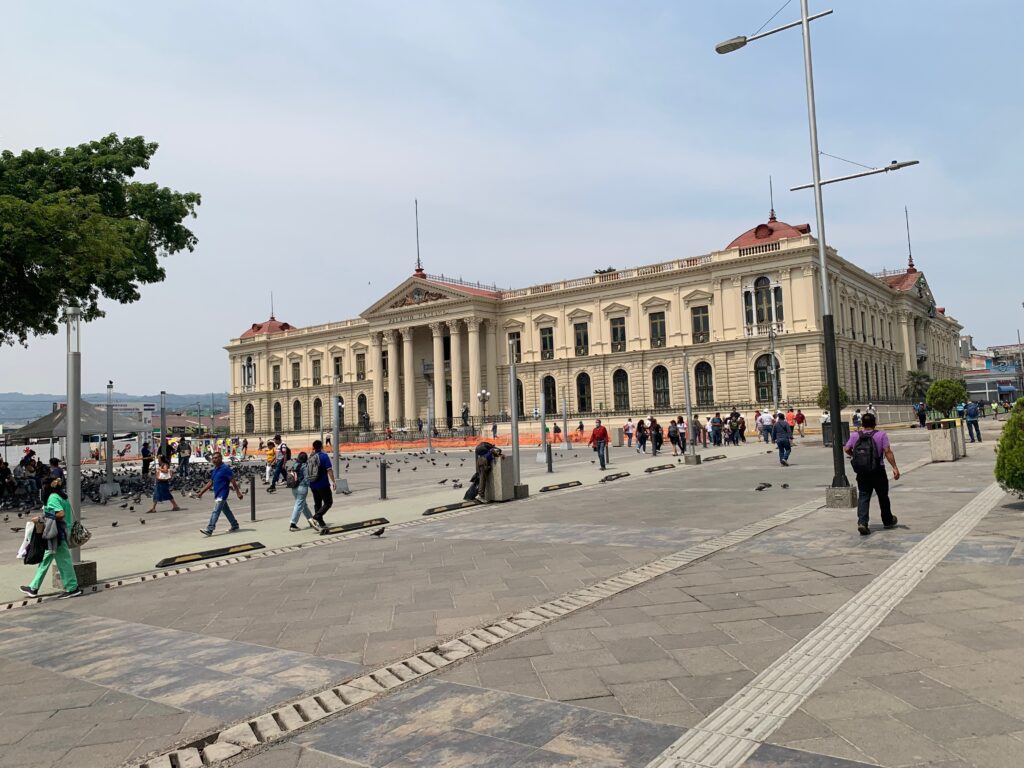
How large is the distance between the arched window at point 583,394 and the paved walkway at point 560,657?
48.9 metres

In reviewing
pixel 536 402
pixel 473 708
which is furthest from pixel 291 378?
pixel 473 708

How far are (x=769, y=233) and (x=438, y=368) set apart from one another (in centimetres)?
2902

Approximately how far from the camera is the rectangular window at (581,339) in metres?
58.6

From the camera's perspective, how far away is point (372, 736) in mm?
3904

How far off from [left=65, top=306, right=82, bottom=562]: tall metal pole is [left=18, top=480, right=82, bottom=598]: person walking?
0.27 m

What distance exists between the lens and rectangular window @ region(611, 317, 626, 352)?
56650 millimetres

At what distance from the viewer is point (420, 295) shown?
6481 cm

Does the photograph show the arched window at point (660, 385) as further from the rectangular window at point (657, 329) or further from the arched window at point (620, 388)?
the arched window at point (620, 388)

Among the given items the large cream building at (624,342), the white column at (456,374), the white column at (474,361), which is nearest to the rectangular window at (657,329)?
the large cream building at (624,342)

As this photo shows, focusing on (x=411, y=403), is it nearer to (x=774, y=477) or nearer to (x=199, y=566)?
(x=774, y=477)

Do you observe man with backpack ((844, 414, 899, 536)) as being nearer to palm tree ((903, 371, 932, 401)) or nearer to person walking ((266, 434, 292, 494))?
person walking ((266, 434, 292, 494))

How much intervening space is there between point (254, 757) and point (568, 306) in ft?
186

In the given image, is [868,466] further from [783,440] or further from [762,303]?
[762,303]

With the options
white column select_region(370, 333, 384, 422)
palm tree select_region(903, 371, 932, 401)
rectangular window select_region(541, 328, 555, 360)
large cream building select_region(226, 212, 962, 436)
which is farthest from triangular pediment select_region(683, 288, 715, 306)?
white column select_region(370, 333, 384, 422)
